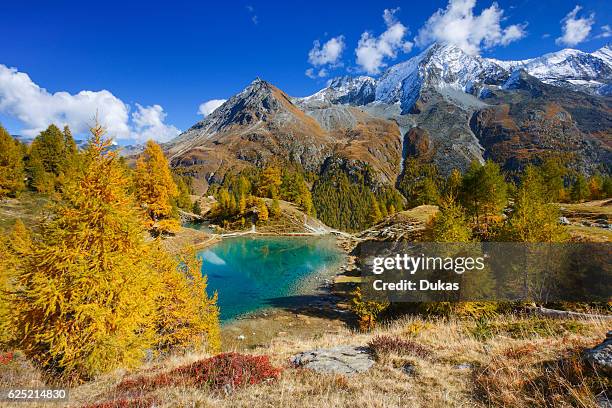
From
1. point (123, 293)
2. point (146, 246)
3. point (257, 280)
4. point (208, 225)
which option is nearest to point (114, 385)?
point (123, 293)

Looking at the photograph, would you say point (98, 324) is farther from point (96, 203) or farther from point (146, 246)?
point (96, 203)

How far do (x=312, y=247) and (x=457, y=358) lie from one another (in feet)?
275

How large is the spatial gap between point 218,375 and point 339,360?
13.2 ft

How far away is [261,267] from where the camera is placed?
68.2 meters

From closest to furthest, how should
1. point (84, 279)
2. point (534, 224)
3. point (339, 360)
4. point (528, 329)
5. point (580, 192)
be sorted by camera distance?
point (339, 360) → point (528, 329) → point (84, 279) → point (534, 224) → point (580, 192)

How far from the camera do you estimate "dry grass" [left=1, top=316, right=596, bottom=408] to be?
639cm

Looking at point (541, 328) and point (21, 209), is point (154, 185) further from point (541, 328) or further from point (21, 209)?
point (541, 328)

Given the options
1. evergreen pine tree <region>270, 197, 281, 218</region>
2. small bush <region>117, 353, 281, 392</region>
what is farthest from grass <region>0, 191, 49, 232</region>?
evergreen pine tree <region>270, 197, 281, 218</region>

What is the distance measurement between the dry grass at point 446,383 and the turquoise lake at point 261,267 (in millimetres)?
34936

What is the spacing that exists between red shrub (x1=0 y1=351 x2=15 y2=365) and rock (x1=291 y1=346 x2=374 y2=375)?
46.2 feet

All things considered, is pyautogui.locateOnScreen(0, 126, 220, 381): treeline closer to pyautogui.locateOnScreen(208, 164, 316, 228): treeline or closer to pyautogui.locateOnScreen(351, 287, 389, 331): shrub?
pyautogui.locateOnScreen(351, 287, 389, 331): shrub

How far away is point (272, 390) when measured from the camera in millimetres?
8211

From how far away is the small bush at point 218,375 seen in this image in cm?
894

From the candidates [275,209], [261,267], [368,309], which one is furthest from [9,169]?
[275,209]
